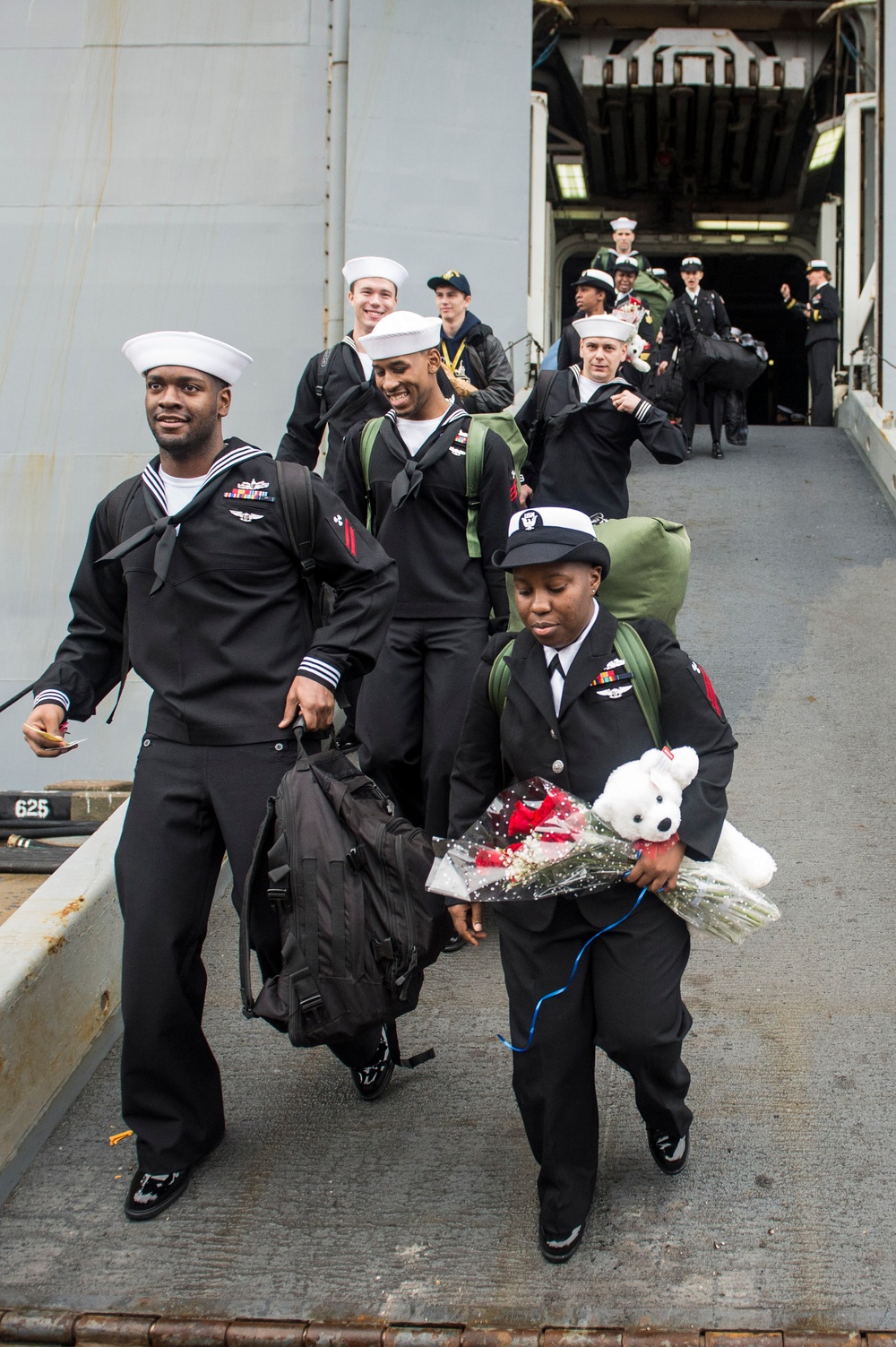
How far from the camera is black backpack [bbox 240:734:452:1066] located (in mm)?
2936

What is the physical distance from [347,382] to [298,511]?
2.59 metres

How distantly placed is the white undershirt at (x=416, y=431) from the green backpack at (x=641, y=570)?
3.59 feet

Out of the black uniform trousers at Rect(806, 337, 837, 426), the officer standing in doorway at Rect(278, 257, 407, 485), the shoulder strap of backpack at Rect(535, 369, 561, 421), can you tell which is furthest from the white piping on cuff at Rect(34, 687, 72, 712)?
the black uniform trousers at Rect(806, 337, 837, 426)

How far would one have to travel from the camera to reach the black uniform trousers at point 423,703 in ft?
14.1

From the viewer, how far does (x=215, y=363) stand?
318 cm

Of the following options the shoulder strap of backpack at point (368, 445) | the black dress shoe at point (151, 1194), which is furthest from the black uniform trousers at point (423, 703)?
the black dress shoe at point (151, 1194)

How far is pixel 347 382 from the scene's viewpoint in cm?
565

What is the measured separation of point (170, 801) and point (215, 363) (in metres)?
1.17

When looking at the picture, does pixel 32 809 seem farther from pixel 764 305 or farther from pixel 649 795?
pixel 764 305

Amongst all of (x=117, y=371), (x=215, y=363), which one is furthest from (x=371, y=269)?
(x=117, y=371)

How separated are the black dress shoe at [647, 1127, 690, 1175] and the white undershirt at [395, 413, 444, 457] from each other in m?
2.47

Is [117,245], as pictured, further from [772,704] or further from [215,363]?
[215,363]

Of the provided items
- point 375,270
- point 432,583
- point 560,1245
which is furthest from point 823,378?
point 560,1245

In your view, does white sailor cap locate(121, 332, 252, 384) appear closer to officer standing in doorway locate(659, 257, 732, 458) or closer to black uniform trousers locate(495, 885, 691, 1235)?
black uniform trousers locate(495, 885, 691, 1235)
